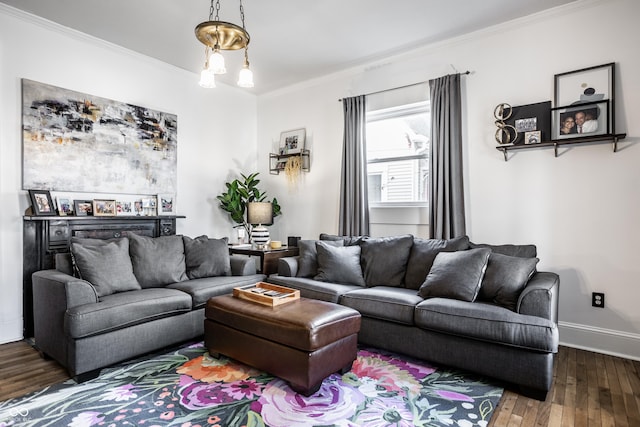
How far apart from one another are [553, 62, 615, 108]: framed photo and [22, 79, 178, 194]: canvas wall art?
4052 mm

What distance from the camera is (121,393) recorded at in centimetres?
221

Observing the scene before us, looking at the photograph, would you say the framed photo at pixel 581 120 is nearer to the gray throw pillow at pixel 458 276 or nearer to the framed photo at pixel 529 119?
the framed photo at pixel 529 119

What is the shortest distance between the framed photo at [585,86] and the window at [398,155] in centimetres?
122

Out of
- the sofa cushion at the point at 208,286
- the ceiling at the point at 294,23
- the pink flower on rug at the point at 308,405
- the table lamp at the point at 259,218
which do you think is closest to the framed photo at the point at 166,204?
the table lamp at the point at 259,218

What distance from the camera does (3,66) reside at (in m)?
3.15

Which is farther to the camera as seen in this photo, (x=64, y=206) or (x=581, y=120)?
(x=64, y=206)

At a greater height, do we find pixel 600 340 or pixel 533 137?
pixel 533 137

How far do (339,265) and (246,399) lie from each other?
1.59 m

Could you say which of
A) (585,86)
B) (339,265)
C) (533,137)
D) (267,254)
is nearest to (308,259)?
(339,265)

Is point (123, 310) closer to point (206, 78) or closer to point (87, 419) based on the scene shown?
point (87, 419)

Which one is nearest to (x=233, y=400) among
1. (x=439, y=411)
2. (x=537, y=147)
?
(x=439, y=411)

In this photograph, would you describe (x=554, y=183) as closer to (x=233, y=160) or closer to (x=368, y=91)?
(x=368, y=91)

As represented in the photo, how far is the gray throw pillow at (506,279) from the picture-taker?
255 cm

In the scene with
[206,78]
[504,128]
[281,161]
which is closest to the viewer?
[206,78]
